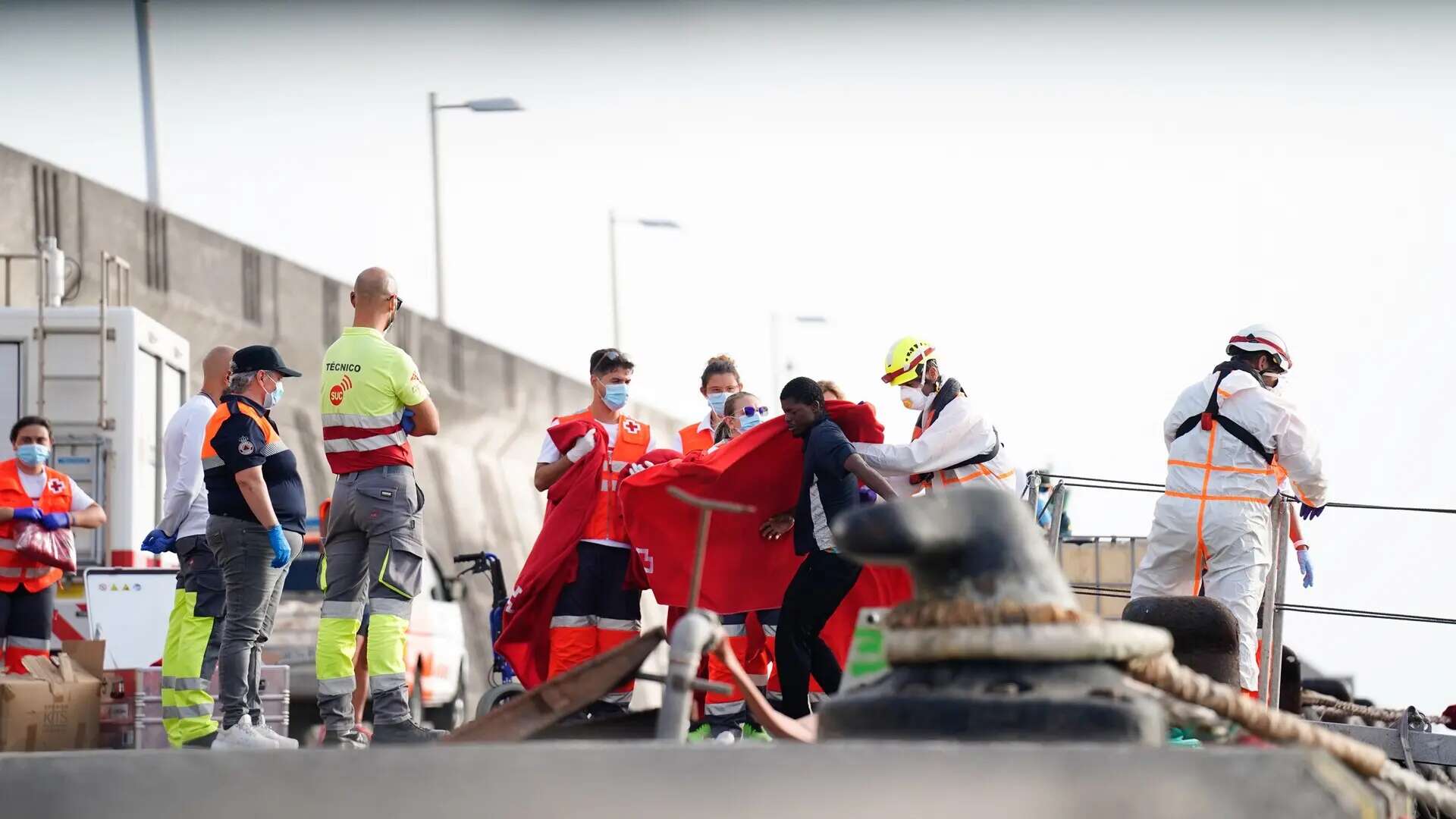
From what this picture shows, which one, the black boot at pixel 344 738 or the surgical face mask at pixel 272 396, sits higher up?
the surgical face mask at pixel 272 396

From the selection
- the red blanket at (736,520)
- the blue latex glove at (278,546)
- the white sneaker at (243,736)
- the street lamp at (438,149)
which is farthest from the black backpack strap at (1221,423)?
the street lamp at (438,149)

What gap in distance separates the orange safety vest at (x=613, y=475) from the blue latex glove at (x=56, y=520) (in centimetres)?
399

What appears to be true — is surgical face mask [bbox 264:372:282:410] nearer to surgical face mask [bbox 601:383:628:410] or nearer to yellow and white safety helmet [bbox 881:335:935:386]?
surgical face mask [bbox 601:383:628:410]

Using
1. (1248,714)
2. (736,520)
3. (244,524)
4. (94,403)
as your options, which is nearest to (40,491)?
(94,403)

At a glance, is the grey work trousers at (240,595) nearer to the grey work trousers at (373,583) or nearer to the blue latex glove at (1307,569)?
the grey work trousers at (373,583)

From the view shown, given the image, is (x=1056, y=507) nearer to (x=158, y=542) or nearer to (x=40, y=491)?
(x=158, y=542)

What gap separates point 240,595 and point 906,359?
11.6 ft

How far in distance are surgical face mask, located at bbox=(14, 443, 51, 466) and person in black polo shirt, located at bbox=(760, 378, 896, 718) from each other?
5.90 m

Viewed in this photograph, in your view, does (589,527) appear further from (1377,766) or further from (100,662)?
(1377,766)

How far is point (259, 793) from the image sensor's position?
285 centimetres

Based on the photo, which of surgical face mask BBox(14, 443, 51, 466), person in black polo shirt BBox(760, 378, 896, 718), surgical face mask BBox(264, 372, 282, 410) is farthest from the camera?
surgical face mask BBox(14, 443, 51, 466)

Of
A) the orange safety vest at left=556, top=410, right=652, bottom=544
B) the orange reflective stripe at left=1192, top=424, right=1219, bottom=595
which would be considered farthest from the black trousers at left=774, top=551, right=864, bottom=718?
the orange reflective stripe at left=1192, top=424, right=1219, bottom=595

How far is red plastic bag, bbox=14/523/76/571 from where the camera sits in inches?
512

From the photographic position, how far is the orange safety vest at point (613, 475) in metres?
10.8
